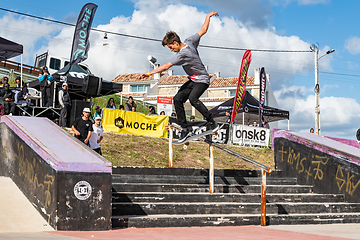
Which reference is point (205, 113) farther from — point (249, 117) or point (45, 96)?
point (249, 117)

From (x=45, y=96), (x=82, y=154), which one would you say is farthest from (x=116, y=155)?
(x=82, y=154)

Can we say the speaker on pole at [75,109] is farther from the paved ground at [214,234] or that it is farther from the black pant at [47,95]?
the paved ground at [214,234]

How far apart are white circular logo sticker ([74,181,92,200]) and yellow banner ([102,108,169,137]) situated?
12.2 metres

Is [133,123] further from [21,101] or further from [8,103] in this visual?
[8,103]

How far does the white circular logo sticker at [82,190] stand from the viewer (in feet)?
16.2

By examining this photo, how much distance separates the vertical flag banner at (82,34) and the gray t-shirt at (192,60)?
13.8 m

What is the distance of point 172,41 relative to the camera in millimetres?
6465

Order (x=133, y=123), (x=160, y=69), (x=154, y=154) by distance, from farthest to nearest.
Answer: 1. (x=133, y=123)
2. (x=154, y=154)
3. (x=160, y=69)

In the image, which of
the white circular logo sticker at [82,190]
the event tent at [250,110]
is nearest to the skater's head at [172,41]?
the white circular logo sticker at [82,190]

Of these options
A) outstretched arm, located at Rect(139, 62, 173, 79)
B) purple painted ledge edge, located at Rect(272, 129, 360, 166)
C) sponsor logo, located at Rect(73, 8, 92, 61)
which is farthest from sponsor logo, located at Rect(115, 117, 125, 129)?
outstretched arm, located at Rect(139, 62, 173, 79)

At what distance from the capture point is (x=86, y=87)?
15.8 meters

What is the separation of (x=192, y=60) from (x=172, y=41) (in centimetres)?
48

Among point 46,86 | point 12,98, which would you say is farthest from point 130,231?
point 46,86

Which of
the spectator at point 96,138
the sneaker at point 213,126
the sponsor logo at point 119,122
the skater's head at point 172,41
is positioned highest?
the skater's head at point 172,41
